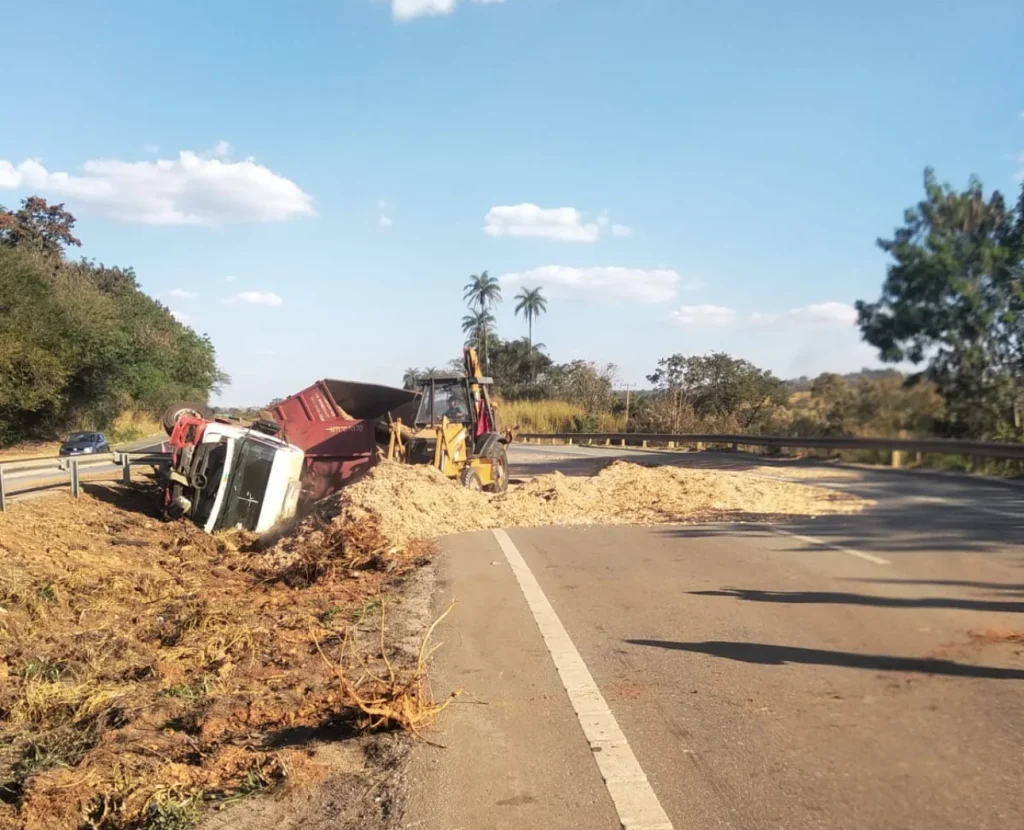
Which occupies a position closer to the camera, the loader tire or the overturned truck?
the overturned truck

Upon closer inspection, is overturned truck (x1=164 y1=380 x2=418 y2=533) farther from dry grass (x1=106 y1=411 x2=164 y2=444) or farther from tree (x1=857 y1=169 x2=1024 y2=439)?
dry grass (x1=106 y1=411 x2=164 y2=444)

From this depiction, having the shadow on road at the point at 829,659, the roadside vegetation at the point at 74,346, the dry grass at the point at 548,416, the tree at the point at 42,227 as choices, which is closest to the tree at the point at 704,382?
the dry grass at the point at 548,416

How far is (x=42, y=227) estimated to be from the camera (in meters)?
74.1

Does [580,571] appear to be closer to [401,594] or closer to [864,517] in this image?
[401,594]

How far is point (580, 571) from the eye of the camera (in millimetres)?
10508

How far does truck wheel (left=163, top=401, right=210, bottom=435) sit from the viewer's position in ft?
51.4

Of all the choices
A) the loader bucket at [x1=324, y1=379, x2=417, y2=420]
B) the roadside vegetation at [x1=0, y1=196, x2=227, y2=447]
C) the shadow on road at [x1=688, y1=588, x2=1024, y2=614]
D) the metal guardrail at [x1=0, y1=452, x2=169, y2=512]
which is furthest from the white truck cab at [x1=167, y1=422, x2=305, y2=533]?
the roadside vegetation at [x1=0, y1=196, x2=227, y2=447]

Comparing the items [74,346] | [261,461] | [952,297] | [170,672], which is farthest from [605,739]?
[74,346]

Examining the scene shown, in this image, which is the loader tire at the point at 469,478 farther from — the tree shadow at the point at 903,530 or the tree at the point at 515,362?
the tree at the point at 515,362

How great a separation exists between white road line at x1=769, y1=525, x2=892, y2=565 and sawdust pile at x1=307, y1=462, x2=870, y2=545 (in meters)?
1.69

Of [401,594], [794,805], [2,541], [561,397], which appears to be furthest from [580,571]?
[561,397]

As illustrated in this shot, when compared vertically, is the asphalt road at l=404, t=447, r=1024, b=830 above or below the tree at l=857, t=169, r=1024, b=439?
below

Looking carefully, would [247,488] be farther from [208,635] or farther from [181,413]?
[208,635]

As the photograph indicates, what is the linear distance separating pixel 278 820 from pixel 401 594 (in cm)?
541
